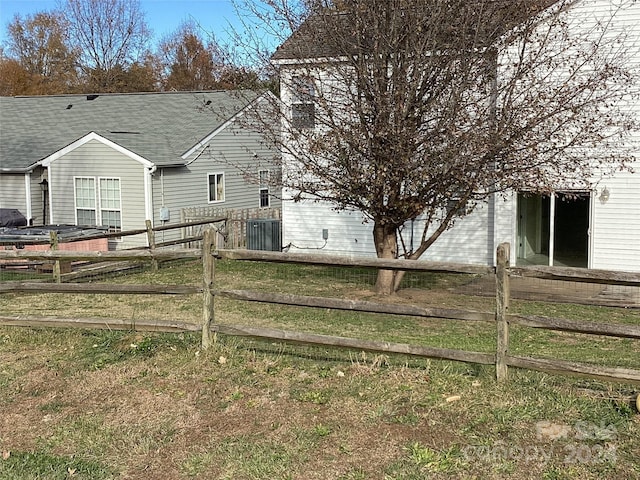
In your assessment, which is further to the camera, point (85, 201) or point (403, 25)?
point (85, 201)

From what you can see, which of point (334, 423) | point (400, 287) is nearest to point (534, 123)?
point (400, 287)

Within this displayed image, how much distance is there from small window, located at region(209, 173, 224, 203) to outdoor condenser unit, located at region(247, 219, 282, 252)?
4.23m

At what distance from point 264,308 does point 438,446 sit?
7.35 meters

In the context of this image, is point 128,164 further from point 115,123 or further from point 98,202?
point 115,123

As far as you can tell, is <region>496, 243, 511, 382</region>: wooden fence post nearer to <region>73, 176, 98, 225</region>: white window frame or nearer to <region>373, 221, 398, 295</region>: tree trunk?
<region>373, 221, 398, 295</region>: tree trunk

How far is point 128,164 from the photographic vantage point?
73.3 feet

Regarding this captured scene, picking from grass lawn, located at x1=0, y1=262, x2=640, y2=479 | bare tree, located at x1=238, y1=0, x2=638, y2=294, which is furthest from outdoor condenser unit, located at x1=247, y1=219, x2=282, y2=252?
grass lawn, located at x1=0, y1=262, x2=640, y2=479

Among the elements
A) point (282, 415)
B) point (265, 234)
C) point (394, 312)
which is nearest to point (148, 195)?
point (265, 234)

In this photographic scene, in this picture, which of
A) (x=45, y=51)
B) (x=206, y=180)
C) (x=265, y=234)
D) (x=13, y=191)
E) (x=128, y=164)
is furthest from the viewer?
(x=45, y=51)

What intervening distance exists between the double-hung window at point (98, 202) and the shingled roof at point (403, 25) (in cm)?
1196

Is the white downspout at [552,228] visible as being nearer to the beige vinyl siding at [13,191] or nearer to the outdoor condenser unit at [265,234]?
the outdoor condenser unit at [265,234]

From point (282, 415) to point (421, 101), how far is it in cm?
724

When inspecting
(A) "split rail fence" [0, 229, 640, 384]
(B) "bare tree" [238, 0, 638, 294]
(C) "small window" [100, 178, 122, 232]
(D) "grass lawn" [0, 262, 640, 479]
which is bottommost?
(D) "grass lawn" [0, 262, 640, 479]

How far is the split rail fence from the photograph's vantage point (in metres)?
5.72
